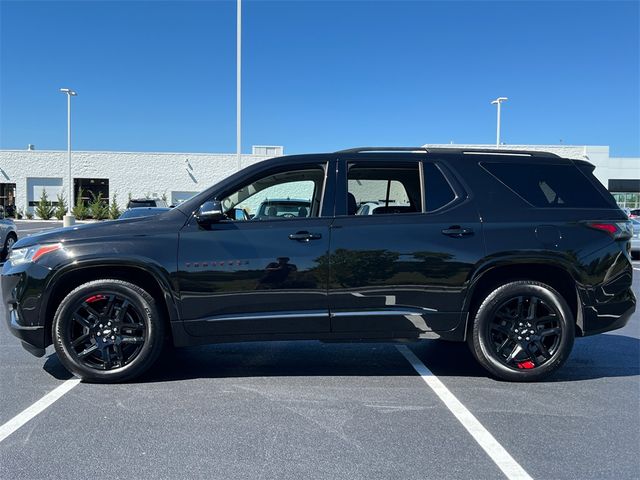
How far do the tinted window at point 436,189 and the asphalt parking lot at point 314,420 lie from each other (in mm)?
1568

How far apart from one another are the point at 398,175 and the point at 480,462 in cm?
263

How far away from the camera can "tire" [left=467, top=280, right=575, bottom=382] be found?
438cm

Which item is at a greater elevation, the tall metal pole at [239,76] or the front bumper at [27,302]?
the tall metal pole at [239,76]

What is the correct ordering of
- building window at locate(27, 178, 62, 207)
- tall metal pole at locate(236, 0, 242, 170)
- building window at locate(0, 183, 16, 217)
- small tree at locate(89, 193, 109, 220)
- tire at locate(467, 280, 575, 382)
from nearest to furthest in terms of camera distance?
1. tire at locate(467, 280, 575, 382)
2. tall metal pole at locate(236, 0, 242, 170)
3. small tree at locate(89, 193, 109, 220)
4. building window at locate(27, 178, 62, 207)
5. building window at locate(0, 183, 16, 217)

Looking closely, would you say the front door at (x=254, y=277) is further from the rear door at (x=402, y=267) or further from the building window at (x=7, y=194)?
the building window at (x=7, y=194)

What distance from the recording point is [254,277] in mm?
4152

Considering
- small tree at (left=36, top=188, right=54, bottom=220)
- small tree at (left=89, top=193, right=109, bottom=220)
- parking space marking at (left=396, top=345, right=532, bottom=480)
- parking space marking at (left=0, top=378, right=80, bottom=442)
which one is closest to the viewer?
parking space marking at (left=396, top=345, right=532, bottom=480)

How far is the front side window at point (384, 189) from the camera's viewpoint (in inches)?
180

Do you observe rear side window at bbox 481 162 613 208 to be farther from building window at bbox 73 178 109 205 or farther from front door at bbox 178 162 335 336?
building window at bbox 73 178 109 205

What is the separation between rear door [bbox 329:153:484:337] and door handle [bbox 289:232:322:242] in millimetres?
134

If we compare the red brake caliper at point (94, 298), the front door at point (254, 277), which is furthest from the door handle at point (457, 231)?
the red brake caliper at point (94, 298)

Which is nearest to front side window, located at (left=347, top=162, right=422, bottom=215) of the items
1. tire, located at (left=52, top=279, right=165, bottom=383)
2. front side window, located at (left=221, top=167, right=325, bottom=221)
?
front side window, located at (left=221, top=167, right=325, bottom=221)

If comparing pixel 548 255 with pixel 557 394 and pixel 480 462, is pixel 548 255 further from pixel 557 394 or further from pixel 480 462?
pixel 480 462

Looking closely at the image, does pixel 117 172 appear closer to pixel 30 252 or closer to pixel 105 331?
pixel 30 252
